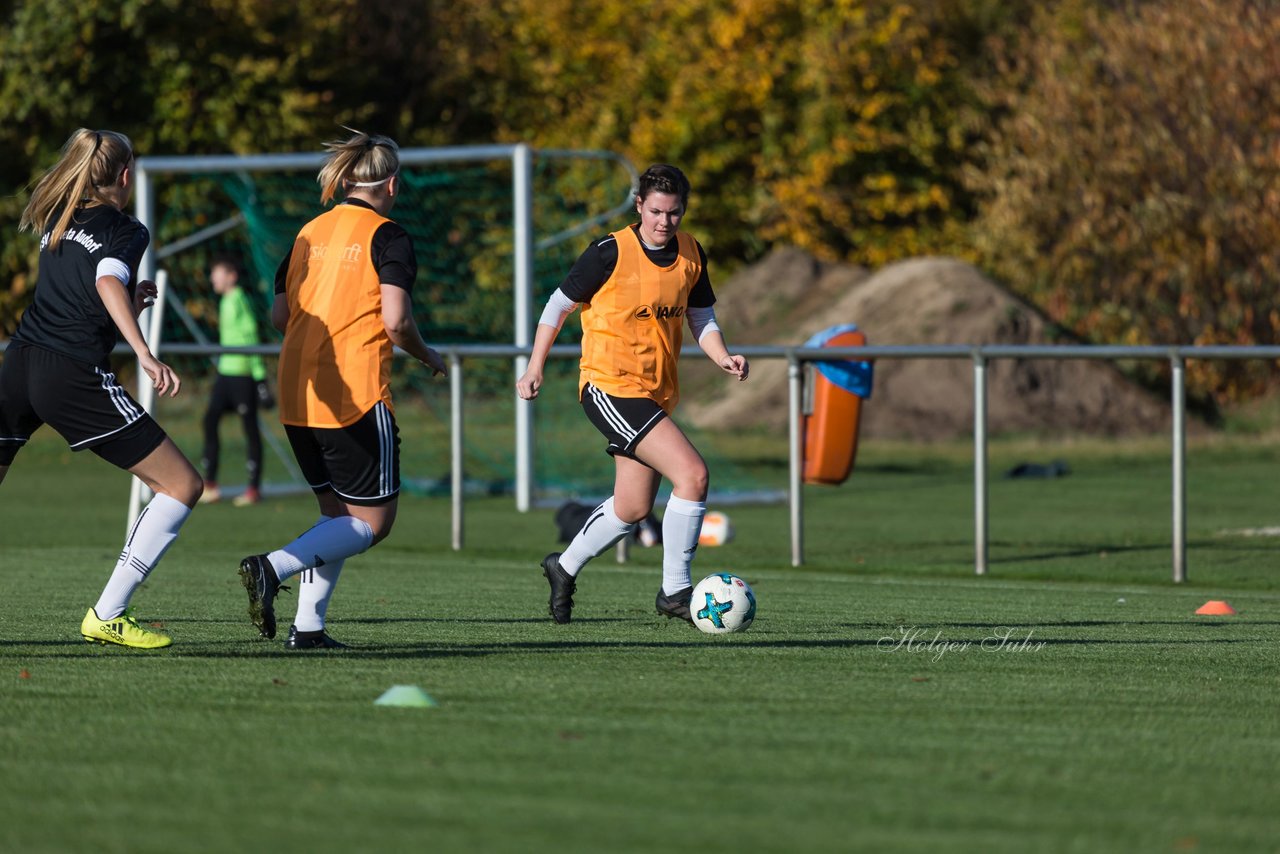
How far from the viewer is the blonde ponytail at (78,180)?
6.37m

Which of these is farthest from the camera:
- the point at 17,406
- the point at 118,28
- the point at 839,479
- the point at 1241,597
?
the point at 118,28

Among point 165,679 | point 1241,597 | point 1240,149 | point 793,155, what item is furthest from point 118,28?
point 165,679

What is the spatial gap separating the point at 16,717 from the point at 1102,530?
9.71m

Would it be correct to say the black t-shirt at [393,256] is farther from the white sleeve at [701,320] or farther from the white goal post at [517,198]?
the white goal post at [517,198]

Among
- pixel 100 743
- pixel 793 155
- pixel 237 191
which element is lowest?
pixel 100 743

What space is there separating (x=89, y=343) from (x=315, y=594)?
114 centimetres

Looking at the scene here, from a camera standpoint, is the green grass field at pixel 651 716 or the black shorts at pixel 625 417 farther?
the black shorts at pixel 625 417

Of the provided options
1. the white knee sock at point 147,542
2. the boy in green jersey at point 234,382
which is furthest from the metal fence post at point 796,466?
Answer: the boy in green jersey at point 234,382

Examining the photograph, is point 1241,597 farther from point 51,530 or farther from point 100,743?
point 51,530

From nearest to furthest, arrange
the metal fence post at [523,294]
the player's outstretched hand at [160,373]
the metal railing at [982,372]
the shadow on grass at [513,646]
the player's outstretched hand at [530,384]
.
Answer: the player's outstretched hand at [160,373]
the shadow on grass at [513,646]
the player's outstretched hand at [530,384]
the metal railing at [982,372]
the metal fence post at [523,294]

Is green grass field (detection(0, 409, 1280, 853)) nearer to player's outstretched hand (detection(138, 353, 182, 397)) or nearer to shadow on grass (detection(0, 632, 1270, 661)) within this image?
shadow on grass (detection(0, 632, 1270, 661))

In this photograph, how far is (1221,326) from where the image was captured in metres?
25.6

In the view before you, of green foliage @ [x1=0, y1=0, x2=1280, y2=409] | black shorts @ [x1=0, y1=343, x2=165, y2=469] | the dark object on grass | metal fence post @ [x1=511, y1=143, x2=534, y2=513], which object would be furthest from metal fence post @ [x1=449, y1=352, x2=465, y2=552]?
the dark object on grass

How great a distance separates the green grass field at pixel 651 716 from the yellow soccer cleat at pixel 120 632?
0.09 metres
